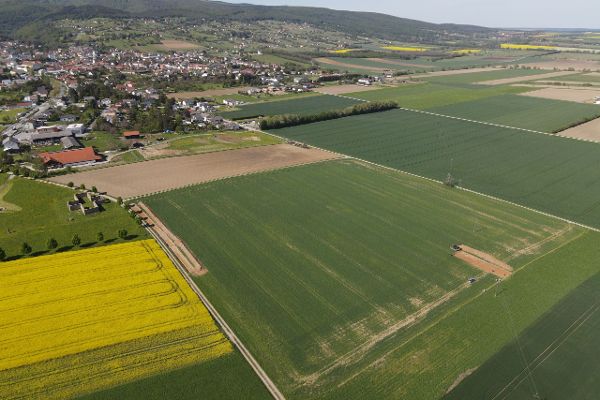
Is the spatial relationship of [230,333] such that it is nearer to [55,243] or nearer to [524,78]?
[55,243]

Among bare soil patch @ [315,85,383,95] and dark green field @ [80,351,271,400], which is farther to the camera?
bare soil patch @ [315,85,383,95]

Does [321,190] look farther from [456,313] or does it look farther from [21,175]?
A: [21,175]

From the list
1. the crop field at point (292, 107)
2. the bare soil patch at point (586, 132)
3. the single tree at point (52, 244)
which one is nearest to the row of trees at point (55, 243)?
the single tree at point (52, 244)

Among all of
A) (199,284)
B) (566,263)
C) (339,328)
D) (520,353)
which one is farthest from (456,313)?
(199,284)

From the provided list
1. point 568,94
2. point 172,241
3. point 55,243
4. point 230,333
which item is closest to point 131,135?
point 55,243

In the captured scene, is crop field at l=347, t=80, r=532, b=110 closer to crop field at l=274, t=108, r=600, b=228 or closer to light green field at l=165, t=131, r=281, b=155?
crop field at l=274, t=108, r=600, b=228

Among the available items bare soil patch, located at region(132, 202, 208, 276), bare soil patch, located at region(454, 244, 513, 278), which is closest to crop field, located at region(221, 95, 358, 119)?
bare soil patch, located at region(132, 202, 208, 276)
